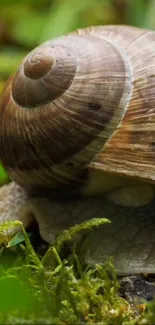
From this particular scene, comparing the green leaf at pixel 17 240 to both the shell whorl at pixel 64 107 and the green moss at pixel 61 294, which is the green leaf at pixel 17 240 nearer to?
the green moss at pixel 61 294

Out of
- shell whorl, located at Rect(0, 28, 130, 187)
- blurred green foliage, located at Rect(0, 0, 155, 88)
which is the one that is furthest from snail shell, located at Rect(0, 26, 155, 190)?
blurred green foliage, located at Rect(0, 0, 155, 88)

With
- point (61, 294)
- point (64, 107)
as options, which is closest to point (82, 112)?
point (64, 107)

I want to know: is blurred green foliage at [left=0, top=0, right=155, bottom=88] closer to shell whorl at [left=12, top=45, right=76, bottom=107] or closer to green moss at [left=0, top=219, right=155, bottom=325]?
shell whorl at [left=12, top=45, right=76, bottom=107]

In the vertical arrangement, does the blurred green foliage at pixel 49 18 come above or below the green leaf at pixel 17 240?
above

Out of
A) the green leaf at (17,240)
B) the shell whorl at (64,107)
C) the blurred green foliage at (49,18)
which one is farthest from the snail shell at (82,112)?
the blurred green foliage at (49,18)

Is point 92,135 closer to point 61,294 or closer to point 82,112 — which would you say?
point 82,112

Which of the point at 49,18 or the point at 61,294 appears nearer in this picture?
the point at 61,294

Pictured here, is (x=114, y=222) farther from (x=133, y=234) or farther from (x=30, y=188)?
(x=30, y=188)

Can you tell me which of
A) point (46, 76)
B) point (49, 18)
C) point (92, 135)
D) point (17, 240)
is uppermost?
point (49, 18)
